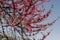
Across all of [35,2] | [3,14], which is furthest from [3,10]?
[35,2]

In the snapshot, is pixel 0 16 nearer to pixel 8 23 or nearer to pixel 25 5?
pixel 8 23

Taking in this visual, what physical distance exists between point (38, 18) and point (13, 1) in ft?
6.28

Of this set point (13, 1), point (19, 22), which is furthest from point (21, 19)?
point (13, 1)

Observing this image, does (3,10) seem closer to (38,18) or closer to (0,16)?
(0,16)

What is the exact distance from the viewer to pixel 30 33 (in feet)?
42.0

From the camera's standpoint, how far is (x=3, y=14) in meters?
12.6

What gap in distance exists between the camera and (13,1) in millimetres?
11836

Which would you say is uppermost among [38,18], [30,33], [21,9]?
[21,9]

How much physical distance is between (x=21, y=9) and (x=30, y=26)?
1.19m

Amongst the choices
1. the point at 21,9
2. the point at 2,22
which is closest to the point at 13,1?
the point at 21,9

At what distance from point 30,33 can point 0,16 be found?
1.97 meters

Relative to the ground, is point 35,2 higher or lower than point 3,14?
higher

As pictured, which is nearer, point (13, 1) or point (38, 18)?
point (13, 1)

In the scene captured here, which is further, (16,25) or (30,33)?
(30,33)
